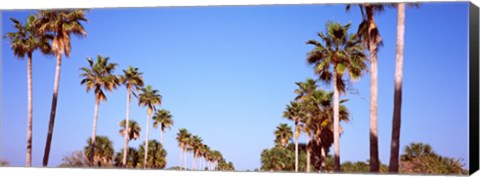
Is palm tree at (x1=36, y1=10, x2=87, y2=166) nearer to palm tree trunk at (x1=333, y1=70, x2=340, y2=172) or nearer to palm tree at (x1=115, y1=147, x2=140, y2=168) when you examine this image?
palm tree at (x1=115, y1=147, x2=140, y2=168)

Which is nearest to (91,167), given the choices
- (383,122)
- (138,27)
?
(138,27)

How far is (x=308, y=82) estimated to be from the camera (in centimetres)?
2567

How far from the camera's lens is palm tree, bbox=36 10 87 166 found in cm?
2591

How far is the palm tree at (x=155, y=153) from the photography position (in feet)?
84.4

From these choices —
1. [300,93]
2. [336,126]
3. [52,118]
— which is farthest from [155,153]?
[336,126]

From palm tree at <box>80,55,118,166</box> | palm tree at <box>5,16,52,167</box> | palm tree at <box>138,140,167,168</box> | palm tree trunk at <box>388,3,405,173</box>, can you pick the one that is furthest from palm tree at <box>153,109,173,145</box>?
palm tree trunk at <box>388,3,405,173</box>

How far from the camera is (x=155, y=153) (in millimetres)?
28375

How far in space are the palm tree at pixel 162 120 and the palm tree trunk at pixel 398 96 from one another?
899cm

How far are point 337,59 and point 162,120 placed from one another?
8014 millimetres

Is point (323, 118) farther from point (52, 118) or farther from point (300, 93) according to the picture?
point (52, 118)

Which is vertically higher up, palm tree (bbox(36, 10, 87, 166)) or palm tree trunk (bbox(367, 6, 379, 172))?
palm tree (bbox(36, 10, 87, 166))

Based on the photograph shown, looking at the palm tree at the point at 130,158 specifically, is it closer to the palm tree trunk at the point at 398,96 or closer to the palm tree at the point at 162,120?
the palm tree at the point at 162,120

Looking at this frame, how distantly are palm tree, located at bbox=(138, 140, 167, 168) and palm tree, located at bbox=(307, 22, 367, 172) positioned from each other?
19.4 feet

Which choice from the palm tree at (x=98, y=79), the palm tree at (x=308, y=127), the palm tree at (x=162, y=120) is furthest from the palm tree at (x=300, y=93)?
the palm tree at (x=98, y=79)
